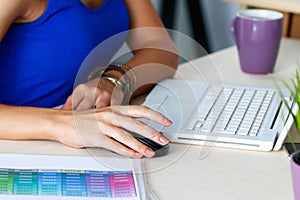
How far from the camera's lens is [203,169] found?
1.11m

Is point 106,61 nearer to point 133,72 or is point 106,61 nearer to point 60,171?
point 133,72

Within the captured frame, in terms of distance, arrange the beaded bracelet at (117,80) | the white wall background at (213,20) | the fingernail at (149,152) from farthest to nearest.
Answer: the white wall background at (213,20)
the beaded bracelet at (117,80)
the fingernail at (149,152)

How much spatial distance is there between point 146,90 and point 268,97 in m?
0.26

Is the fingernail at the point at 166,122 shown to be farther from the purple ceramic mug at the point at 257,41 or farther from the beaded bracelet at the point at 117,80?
the purple ceramic mug at the point at 257,41

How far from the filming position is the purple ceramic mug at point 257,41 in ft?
5.13

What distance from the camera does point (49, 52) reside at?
4.72 feet

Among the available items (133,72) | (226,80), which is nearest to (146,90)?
(133,72)

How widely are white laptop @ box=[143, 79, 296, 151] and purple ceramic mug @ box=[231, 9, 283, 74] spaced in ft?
0.56

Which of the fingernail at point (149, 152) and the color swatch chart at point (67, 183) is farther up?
the fingernail at point (149, 152)

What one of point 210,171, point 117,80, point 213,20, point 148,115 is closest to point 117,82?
point 117,80

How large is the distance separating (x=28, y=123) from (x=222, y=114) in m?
0.36

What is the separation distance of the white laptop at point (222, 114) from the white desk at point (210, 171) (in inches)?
0.8

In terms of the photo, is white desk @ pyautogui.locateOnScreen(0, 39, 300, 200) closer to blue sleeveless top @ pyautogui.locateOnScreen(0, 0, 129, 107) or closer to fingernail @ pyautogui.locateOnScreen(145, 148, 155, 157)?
fingernail @ pyautogui.locateOnScreen(145, 148, 155, 157)

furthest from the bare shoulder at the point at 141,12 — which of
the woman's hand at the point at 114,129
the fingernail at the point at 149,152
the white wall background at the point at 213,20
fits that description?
the white wall background at the point at 213,20
